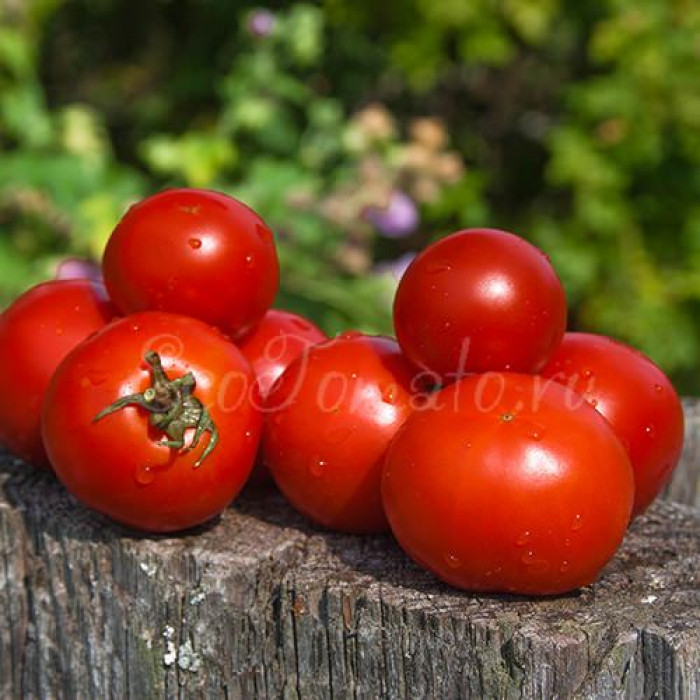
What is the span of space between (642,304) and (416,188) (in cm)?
99

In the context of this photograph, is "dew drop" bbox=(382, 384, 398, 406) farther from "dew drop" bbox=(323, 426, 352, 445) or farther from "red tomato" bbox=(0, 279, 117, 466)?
"red tomato" bbox=(0, 279, 117, 466)

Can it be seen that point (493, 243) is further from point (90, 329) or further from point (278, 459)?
point (90, 329)

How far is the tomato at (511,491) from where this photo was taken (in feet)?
4.94

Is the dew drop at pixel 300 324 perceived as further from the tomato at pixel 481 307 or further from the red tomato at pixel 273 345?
the tomato at pixel 481 307

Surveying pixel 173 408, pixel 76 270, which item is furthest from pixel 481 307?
pixel 76 270

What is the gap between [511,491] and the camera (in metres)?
1.50

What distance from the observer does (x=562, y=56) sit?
5820 millimetres

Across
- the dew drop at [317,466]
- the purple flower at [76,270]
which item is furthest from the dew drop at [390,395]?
the purple flower at [76,270]

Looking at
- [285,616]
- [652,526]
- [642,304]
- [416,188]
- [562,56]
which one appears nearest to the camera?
[285,616]

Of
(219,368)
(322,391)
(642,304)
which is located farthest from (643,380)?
(642,304)

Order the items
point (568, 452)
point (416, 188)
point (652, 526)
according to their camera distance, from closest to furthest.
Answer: point (568, 452) → point (652, 526) → point (416, 188)

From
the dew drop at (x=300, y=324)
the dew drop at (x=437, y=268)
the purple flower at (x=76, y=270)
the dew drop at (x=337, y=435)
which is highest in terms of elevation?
the purple flower at (x=76, y=270)

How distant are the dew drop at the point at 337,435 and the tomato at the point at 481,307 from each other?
133 millimetres

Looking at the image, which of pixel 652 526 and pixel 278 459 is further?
pixel 652 526
